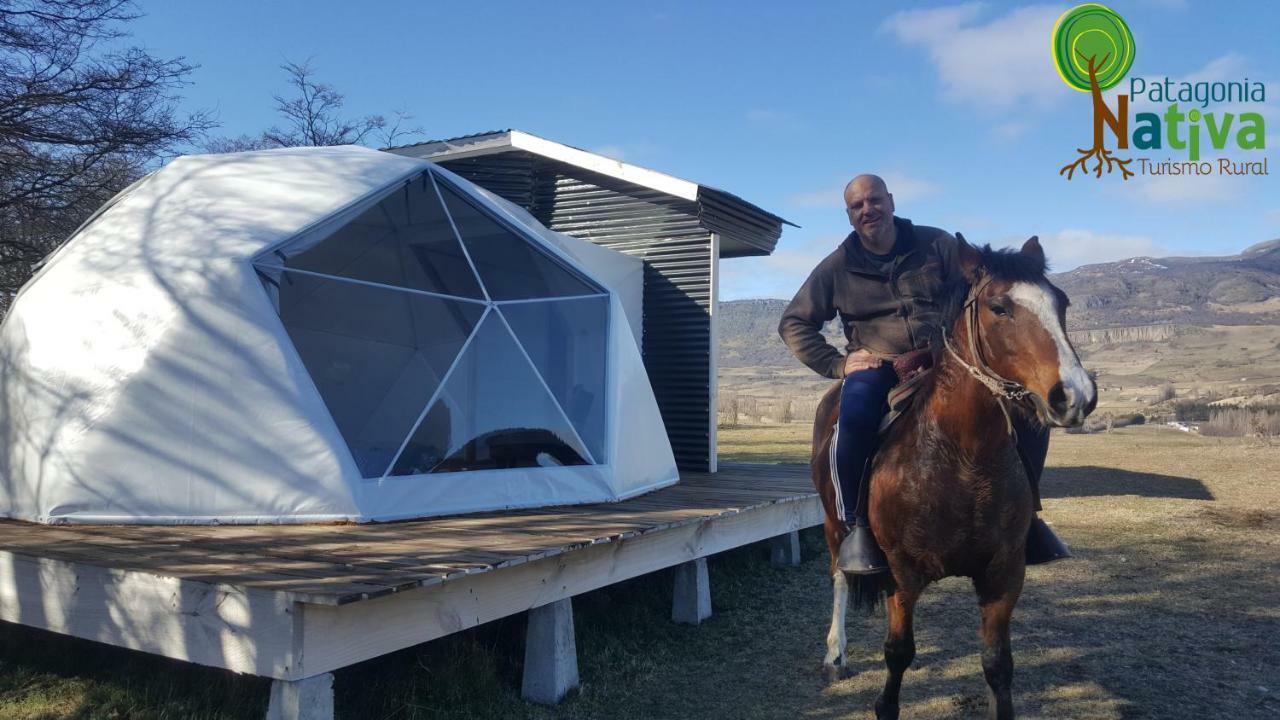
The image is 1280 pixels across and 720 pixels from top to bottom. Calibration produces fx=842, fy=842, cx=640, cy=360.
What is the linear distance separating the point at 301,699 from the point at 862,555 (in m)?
2.46

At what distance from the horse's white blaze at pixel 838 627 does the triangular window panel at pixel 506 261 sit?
3688 mm

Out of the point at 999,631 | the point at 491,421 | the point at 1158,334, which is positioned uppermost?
the point at 1158,334

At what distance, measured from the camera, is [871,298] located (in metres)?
4.36

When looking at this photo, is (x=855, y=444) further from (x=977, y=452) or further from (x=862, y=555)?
(x=977, y=452)

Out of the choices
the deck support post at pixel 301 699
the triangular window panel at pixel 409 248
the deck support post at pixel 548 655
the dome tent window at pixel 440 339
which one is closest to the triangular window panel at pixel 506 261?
the dome tent window at pixel 440 339

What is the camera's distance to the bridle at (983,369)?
3.07 meters

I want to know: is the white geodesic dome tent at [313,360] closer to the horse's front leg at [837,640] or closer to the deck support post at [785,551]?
the deck support post at [785,551]

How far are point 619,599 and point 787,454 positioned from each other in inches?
520

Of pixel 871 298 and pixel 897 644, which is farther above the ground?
pixel 871 298

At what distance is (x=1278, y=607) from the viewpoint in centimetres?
665

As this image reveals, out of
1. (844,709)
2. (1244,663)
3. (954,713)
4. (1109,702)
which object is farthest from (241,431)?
(1244,663)

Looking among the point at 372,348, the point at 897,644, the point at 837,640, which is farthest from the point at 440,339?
the point at 897,644

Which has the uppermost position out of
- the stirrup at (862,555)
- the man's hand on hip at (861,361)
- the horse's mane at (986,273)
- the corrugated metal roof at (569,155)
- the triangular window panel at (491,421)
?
the corrugated metal roof at (569,155)

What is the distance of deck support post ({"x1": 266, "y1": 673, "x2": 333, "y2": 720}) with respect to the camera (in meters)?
3.34
